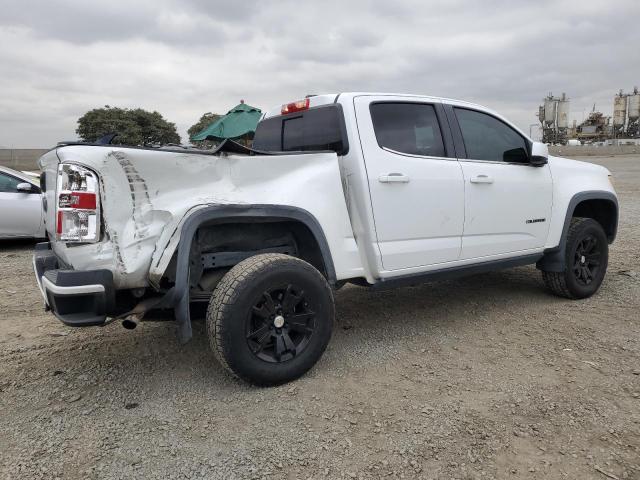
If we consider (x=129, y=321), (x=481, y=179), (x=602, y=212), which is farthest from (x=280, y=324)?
(x=602, y=212)

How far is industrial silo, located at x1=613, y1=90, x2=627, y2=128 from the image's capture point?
76.2 m

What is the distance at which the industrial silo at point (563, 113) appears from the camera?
78625 mm

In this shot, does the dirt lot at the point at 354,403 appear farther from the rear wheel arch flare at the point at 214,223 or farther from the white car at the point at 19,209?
the white car at the point at 19,209

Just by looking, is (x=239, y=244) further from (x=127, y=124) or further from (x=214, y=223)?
(x=127, y=124)

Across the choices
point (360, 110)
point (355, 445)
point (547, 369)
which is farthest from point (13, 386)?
point (547, 369)

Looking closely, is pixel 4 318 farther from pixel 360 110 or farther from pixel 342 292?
pixel 360 110

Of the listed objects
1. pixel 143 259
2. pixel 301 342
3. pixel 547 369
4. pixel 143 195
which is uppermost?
pixel 143 195

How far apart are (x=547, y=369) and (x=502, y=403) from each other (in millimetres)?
653

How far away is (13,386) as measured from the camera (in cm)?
316

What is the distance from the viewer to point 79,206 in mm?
2633

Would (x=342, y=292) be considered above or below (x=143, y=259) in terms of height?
below

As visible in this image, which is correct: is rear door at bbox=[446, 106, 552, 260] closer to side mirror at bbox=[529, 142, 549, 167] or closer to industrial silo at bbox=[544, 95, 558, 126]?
side mirror at bbox=[529, 142, 549, 167]

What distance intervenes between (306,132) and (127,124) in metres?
39.8

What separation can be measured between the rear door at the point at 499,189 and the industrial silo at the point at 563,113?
84030mm
